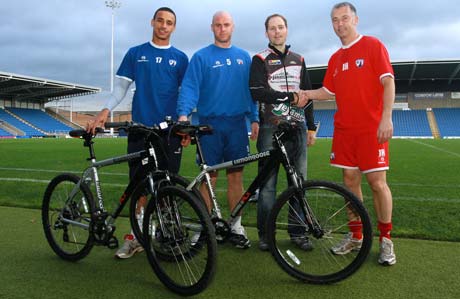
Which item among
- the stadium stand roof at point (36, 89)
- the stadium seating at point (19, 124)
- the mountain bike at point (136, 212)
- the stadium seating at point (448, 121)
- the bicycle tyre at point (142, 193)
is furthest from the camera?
the stadium seating at point (19, 124)

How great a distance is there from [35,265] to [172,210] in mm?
1316

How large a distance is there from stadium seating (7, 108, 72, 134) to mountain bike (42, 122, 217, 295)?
49987 millimetres

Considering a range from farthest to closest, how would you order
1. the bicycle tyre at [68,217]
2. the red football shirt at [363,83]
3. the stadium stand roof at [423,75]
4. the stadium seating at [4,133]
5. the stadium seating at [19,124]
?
1. the stadium seating at [19,124]
2. the stadium seating at [4,133]
3. the stadium stand roof at [423,75]
4. the bicycle tyre at [68,217]
5. the red football shirt at [363,83]

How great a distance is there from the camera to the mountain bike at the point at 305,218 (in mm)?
2674

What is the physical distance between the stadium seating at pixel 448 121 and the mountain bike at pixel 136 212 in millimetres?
44826

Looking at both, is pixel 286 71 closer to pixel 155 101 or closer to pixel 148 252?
pixel 155 101

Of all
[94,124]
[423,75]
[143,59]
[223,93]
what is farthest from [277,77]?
[423,75]

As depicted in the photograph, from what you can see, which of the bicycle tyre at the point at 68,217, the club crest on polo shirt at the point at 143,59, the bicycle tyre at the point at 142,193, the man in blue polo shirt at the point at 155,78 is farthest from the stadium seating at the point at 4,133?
the bicycle tyre at the point at 142,193

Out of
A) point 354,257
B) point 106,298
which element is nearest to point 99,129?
point 106,298

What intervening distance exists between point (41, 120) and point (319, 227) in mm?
55306

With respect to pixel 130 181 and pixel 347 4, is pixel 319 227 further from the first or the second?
pixel 347 4

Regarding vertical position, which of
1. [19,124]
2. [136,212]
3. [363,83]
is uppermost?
[363,83]

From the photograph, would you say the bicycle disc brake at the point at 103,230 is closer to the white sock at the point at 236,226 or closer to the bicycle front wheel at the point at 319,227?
the white sock at the point at 236,226

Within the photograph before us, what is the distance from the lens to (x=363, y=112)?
316 cm
